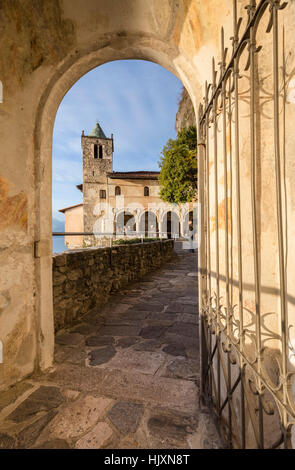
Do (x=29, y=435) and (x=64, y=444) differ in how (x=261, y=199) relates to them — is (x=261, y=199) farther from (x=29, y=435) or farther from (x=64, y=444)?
(x=29, y=435)

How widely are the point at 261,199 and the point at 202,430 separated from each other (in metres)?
1.59

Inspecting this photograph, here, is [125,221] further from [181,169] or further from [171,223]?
[181,169]

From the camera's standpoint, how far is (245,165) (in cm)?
128

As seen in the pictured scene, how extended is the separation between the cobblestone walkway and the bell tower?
25.1 meters

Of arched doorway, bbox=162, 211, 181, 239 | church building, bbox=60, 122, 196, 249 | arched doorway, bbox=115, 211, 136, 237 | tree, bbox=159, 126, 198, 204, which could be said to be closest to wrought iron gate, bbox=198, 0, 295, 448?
tree, bbox=159, 126, 198, 204

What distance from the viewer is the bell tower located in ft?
90.8

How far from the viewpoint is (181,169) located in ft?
41.9

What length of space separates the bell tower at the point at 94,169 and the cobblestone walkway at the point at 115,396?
25117 mm

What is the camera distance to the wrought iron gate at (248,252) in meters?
0.80

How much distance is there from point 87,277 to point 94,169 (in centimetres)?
2766

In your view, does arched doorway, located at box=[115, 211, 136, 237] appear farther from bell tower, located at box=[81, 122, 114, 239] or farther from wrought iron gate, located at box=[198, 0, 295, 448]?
wrought iron gate, located at box=[198, 0, 295, 448]

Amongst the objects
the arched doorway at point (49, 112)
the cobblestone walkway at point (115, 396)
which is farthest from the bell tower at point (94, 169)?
the arched doorway at point (49, 112)

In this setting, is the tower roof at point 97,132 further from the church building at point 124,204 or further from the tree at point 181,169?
the tree at point 181,169
